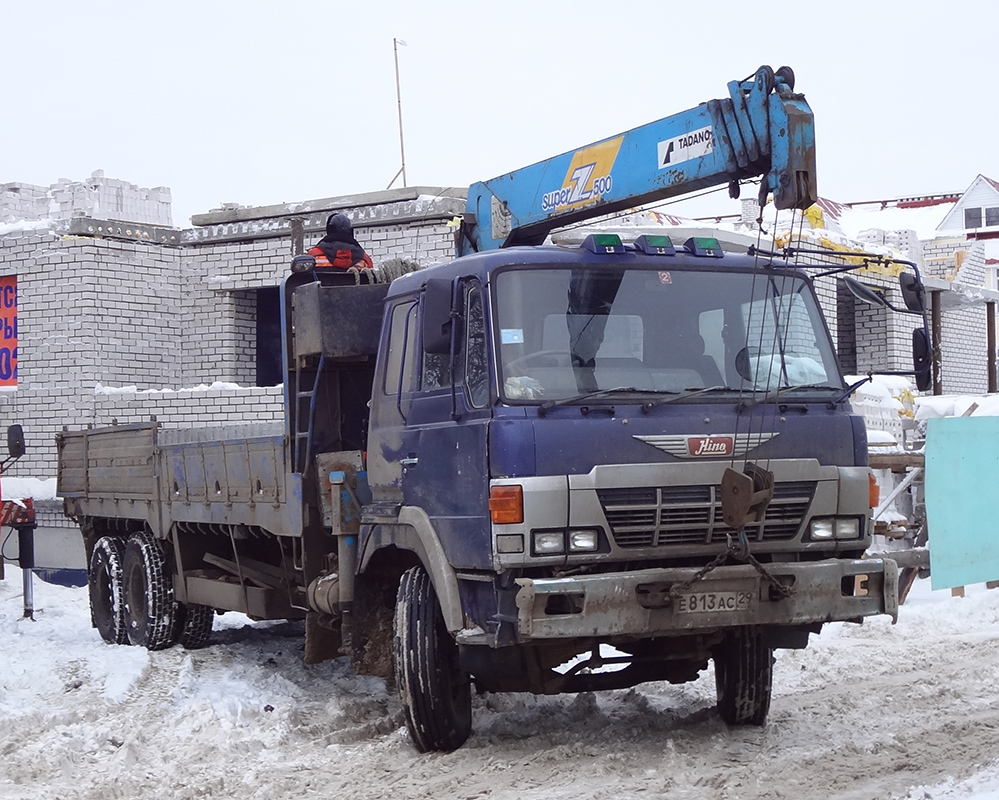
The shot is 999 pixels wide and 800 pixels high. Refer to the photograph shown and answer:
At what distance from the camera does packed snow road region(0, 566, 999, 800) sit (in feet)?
18.5

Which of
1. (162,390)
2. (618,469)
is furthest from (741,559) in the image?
(162,390)

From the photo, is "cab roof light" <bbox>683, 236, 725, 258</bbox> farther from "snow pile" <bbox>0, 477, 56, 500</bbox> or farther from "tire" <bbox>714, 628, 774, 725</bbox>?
"snow pile" <bbox>0, 477, 56, 500</bbox>

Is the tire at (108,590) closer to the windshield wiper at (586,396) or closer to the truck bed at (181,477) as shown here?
the truck bed at (181,477)

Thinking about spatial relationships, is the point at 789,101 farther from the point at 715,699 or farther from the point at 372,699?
the point at 372,699

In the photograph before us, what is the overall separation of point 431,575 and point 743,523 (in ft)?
4.85

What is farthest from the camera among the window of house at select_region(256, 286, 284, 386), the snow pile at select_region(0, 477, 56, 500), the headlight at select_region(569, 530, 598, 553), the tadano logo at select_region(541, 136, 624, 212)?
the window of house at select_region(256, 286, 284, 386)

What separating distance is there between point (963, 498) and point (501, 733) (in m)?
5.54

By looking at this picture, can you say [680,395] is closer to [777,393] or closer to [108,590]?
[777,393]

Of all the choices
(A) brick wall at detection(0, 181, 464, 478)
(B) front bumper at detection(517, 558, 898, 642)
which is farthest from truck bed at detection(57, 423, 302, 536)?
(A) brick wall at detection(0, 181, 464, 478)

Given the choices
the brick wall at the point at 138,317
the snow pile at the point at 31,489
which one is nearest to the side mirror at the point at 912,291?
the brick wall at the point at 138,317

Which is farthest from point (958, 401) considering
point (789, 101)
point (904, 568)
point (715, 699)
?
point (789, 101)

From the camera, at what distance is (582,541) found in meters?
Result: 5.66

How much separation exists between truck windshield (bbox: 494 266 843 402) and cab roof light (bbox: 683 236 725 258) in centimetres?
13

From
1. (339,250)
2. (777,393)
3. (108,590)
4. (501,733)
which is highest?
(339,250)
